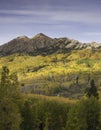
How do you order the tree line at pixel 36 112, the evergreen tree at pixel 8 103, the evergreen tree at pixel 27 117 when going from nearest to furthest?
the evergreen tree at pixel 8 103, the tree line at pixel 36 112, the evergreen tree at pixel 27 117

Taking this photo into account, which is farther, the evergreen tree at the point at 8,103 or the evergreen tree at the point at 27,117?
the evergreen tree at the point at 27,117

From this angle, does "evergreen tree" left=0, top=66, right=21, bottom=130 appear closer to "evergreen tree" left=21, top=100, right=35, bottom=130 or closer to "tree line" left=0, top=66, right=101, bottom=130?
"tree line" left=0, top=66, right=101, bottom=130

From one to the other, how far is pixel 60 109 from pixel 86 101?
17.7 meters

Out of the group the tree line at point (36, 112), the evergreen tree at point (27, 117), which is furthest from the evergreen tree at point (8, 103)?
the evergreen tree at point (27, 117)

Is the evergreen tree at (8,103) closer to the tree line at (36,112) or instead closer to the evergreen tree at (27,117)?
the tree line at (36,112)

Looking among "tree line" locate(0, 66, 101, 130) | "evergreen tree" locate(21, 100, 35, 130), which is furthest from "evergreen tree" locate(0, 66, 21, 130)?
"evergreen tree" locate(21, 100, 35, 130)

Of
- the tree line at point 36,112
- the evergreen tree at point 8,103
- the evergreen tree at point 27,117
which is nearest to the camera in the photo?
the evergreen tree at point 8,103

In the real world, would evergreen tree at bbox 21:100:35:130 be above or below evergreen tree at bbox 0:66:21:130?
below

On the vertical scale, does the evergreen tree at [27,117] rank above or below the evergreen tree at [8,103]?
below

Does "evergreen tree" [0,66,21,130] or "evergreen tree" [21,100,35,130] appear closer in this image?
"evergreen tree" [0,66,21,130]

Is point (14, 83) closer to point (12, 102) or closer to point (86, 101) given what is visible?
point (12, 102)

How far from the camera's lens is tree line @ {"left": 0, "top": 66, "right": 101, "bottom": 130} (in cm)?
4481

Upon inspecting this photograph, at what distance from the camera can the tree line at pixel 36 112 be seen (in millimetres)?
44812

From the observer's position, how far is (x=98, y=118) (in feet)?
281
